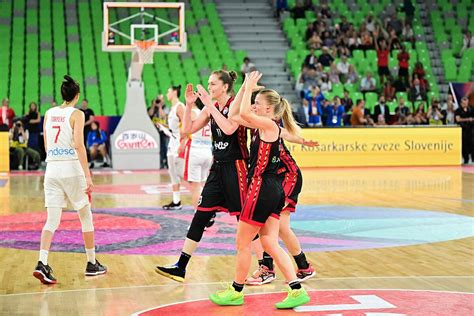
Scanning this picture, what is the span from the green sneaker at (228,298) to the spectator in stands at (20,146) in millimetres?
15257

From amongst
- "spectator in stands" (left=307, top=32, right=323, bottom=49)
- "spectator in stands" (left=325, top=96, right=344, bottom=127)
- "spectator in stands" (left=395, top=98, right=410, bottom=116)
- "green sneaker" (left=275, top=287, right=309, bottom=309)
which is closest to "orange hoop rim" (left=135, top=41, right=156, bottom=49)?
"spectator in stands" (left=325, top=96, right=344, bottom=127)

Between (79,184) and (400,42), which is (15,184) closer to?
(79,184)

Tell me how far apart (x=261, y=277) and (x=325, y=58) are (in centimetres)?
1972

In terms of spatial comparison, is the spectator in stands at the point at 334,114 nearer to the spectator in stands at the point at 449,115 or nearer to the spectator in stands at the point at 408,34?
the spectator in stands at the point at 449,115

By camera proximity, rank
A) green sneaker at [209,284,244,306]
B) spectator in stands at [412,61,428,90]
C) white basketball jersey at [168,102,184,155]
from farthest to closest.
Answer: spectator in stands at [412,61,428,90], white basketball jersey at [168,102,184,155], green sneaker at [209,284,244,306]

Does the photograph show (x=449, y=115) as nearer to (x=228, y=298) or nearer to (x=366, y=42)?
(x=366, y=42)

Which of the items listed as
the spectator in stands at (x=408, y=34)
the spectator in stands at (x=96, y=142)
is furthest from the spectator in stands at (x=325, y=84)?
the spectator in stands at (x=96, y=142)

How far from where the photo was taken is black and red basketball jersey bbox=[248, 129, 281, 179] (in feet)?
22.1

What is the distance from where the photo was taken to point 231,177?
24.7 ft

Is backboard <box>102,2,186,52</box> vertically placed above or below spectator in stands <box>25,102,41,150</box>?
above

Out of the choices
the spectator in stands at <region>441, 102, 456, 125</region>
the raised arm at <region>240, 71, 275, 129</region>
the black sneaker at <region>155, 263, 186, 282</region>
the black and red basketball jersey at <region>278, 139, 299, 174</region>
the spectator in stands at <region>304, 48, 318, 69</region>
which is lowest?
the spectator in stands at <region>441, 102, 456, 125</region>

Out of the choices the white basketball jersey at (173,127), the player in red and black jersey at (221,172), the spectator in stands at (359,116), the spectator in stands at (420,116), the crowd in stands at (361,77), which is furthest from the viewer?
the spectator in stands at (420,116)

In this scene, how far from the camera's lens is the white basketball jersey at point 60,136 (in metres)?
7.73

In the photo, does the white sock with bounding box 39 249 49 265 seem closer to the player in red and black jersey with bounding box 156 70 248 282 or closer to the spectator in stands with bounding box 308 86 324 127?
the player in red and black jersey with bounding box 156 70 248 282
